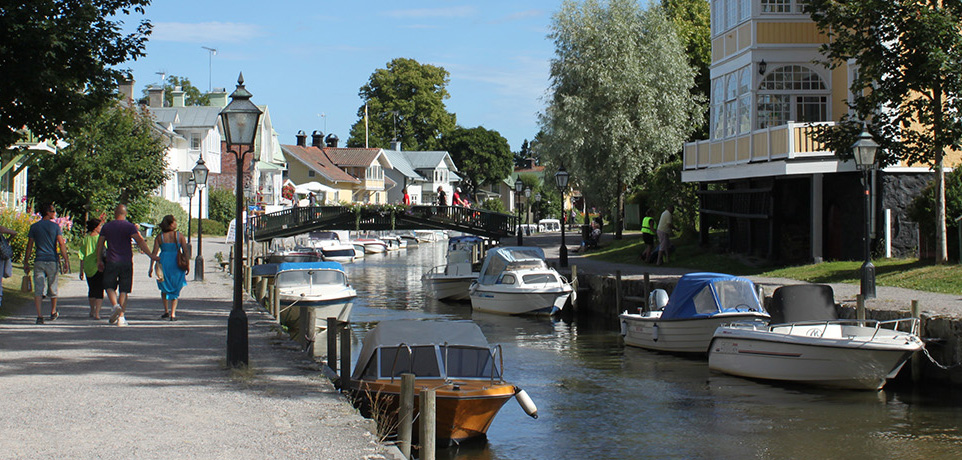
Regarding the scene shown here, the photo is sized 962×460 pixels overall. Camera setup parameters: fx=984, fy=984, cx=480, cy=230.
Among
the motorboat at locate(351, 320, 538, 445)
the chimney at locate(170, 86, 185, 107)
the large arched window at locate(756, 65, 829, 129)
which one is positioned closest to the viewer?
the motorboat at locate(351, 320, 538, 445)

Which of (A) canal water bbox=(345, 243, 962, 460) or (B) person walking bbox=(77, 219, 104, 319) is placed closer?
(A) canal water bbox=(345, 243, 962, 460)

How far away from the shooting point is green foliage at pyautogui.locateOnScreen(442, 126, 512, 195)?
4862 inches

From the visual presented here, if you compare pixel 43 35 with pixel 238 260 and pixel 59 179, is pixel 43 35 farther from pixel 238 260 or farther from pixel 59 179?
pixel 59 179

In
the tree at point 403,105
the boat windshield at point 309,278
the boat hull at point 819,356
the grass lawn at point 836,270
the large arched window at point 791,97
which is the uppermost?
the tree at point 403,105

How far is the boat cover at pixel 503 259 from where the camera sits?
106ft

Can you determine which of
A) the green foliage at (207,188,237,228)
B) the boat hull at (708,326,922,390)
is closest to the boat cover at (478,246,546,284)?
the boat hull at (708,326,922,390)

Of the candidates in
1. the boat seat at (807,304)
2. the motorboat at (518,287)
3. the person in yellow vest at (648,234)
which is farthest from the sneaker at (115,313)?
the person in yellow vest at (648,234)

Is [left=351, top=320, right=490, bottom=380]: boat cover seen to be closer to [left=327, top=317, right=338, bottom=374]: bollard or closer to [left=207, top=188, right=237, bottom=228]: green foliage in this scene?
[left=327, top=317, right=338, bottom=374]: bollard

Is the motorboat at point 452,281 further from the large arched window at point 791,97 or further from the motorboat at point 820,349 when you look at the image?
the motorboat at point 820,349

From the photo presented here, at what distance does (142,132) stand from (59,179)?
4.74 m

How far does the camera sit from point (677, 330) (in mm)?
21719

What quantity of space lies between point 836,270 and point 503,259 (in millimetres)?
11405

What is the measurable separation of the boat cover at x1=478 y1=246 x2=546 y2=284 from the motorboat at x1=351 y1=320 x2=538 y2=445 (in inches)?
685

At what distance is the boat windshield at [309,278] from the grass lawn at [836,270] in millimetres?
11200
